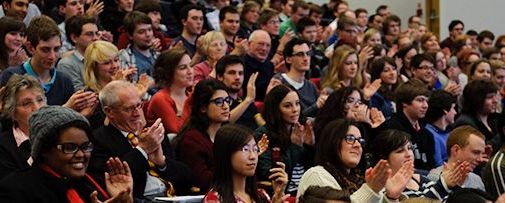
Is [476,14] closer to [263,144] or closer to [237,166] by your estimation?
[263,144]

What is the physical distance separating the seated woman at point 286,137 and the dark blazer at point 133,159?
24.5 inches

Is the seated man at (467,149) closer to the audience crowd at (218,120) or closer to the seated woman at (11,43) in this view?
the audience crowd at (218,120)

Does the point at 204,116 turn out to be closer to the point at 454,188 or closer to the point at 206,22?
the point at 454,188

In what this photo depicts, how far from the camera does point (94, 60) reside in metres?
6.61

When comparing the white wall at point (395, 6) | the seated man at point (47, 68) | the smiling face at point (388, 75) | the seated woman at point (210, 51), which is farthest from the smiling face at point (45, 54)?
the white wall at point (395, 6)

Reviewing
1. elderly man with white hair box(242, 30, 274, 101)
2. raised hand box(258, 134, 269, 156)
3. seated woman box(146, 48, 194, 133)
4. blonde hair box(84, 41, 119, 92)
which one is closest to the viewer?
raised hand box(258, 134, 269, 156)

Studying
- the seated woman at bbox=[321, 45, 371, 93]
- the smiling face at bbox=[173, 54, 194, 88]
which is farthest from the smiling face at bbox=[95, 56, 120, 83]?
the seated woman at bbox=[321, 45, 371, 93]

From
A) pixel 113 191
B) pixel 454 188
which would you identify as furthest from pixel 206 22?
pixel 113 191

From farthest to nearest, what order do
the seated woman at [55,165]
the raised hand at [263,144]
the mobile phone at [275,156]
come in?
the mobile phone at [275,156] < the raised hand at [263,144] < the seated woman at [55,165]

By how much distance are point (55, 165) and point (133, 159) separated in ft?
2.42

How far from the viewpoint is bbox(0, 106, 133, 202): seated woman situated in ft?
13.8

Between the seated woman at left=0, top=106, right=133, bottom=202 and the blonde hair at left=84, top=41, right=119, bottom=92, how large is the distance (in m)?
2.10

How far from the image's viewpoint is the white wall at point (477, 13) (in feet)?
50.9

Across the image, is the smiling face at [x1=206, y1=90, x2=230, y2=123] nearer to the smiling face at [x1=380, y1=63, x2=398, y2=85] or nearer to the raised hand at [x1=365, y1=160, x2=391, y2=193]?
the raised hand at [x1=365, y1=160, x2=391, y2=193]
